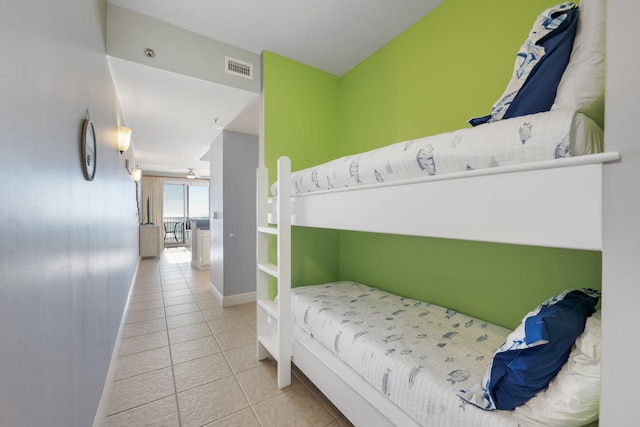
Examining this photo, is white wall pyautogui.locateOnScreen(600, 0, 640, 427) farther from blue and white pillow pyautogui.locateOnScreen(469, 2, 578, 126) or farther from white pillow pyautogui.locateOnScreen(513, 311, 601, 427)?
blue and white pillow pyautogui.locateOnScreen(469, 2, 578, 126)

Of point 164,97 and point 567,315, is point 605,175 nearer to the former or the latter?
point 567,315

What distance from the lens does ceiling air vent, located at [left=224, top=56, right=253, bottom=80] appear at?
220 centimetres

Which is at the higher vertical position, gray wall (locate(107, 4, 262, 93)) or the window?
gray wall (locate(107, 4, 262, 93))

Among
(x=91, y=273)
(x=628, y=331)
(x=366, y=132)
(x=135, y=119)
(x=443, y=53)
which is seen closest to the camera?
(x=628, y=331)

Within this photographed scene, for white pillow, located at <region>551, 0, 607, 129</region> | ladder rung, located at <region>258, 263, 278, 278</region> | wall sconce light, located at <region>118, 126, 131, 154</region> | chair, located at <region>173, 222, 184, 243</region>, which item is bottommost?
chair, located at <region>173, 222, 184, 243</region>

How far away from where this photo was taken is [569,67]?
833 millimetres

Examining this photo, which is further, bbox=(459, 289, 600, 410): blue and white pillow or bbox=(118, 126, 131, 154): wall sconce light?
bbox=(118, 126, 131, 154): wall sconce light

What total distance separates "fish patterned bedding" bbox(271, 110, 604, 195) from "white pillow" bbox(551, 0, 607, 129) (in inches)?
6.5

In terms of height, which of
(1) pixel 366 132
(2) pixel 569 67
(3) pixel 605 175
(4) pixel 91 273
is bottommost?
(4) pixel 91 273

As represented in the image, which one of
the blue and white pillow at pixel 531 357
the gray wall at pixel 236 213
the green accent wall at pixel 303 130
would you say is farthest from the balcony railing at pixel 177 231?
the blue and white pillow at pixel 531 357

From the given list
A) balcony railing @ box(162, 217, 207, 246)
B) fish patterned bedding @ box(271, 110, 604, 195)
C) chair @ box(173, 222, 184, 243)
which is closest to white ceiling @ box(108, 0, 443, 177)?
fish patterned bedding @ box(271, 110, 604, 195)

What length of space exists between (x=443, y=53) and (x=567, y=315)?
1.71m

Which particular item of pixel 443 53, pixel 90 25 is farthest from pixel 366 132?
pixel 90 25

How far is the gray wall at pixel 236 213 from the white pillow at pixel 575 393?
10.3 ft
